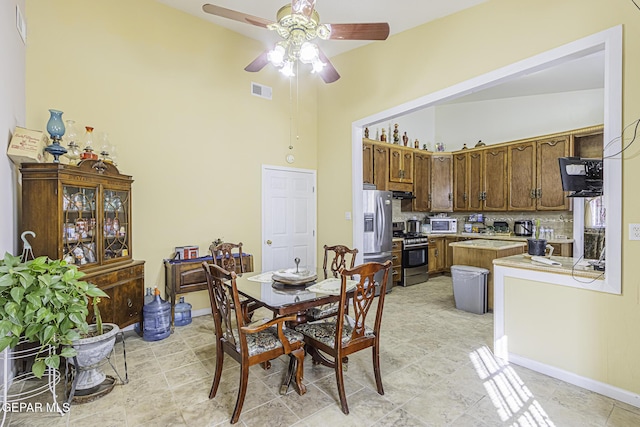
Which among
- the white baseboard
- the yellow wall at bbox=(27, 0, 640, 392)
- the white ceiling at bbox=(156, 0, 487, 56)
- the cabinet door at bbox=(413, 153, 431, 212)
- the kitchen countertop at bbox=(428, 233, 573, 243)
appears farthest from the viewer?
the cabinet door at bbox=(413, 153, 431, 212)

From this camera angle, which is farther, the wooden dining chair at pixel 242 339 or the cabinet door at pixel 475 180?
the cabinet door at pixel 475 180

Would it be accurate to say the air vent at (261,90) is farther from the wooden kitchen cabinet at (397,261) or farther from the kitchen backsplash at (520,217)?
the kitchen backsplash at (520,217)

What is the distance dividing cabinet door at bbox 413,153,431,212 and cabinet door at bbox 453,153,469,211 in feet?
1.87

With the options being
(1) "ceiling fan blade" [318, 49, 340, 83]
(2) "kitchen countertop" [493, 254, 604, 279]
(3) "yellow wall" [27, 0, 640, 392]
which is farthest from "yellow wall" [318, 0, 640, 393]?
(1) "ceiling fan blade" [318, 49, 340, 83]

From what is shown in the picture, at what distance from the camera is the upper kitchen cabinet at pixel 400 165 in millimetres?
5688

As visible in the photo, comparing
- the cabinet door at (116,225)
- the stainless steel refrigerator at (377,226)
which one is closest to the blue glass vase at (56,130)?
the cabinet door at (116,225)

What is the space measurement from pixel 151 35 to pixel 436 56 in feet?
10.9

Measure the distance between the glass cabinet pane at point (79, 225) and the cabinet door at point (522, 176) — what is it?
628cm

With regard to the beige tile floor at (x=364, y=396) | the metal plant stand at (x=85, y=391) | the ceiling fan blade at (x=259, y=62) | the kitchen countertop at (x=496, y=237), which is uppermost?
the ceiling fan blade at (x=259, y=62)

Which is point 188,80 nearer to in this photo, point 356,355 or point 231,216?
point 231,216

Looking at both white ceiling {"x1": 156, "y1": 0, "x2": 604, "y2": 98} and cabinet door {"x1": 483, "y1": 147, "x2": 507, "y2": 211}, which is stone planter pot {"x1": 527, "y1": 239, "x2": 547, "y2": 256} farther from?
cabinet door {"x1": 483, "y1": 147, "x2": 507, "y2": 211}

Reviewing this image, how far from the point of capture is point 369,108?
4277 millimetres

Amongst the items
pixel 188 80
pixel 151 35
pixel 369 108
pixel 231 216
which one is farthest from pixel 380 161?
pixel 151 35

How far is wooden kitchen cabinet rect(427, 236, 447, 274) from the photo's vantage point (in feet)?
19.9
